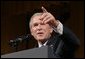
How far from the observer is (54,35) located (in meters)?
1.64

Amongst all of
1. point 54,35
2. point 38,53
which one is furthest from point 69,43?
point 54,35

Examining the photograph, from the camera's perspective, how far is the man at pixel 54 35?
126 centimetres

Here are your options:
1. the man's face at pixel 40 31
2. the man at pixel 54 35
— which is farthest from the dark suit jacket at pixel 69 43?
the man's face at pixel 40 31

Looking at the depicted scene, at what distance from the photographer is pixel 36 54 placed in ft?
3.95

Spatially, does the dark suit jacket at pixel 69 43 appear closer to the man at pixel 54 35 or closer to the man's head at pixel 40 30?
the man at pixel 54 35

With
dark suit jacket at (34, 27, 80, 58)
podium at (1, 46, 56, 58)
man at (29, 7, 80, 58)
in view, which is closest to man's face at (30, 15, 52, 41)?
man at (29, 7, 80, 58)

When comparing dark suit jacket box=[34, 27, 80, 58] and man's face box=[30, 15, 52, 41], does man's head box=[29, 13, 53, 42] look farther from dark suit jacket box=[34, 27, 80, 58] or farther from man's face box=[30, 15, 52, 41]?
dark suit jacket box=[34, 27, 80, 58]

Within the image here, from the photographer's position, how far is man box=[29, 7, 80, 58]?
1.26 meters

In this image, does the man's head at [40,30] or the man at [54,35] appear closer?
the man at [54,35]

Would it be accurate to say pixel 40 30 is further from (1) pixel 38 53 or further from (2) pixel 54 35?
(1) pixel 38 53

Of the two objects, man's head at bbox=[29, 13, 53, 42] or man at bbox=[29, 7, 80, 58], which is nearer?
man at bbox=[29, 7, 80, 58]

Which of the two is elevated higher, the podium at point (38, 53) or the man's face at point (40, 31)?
the man's face at point (40, 31)

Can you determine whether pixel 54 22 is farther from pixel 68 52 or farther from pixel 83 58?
pixel 83 58

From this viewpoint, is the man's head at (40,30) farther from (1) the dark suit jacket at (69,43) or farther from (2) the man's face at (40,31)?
(1) the dark suit jacket at (69,43)
